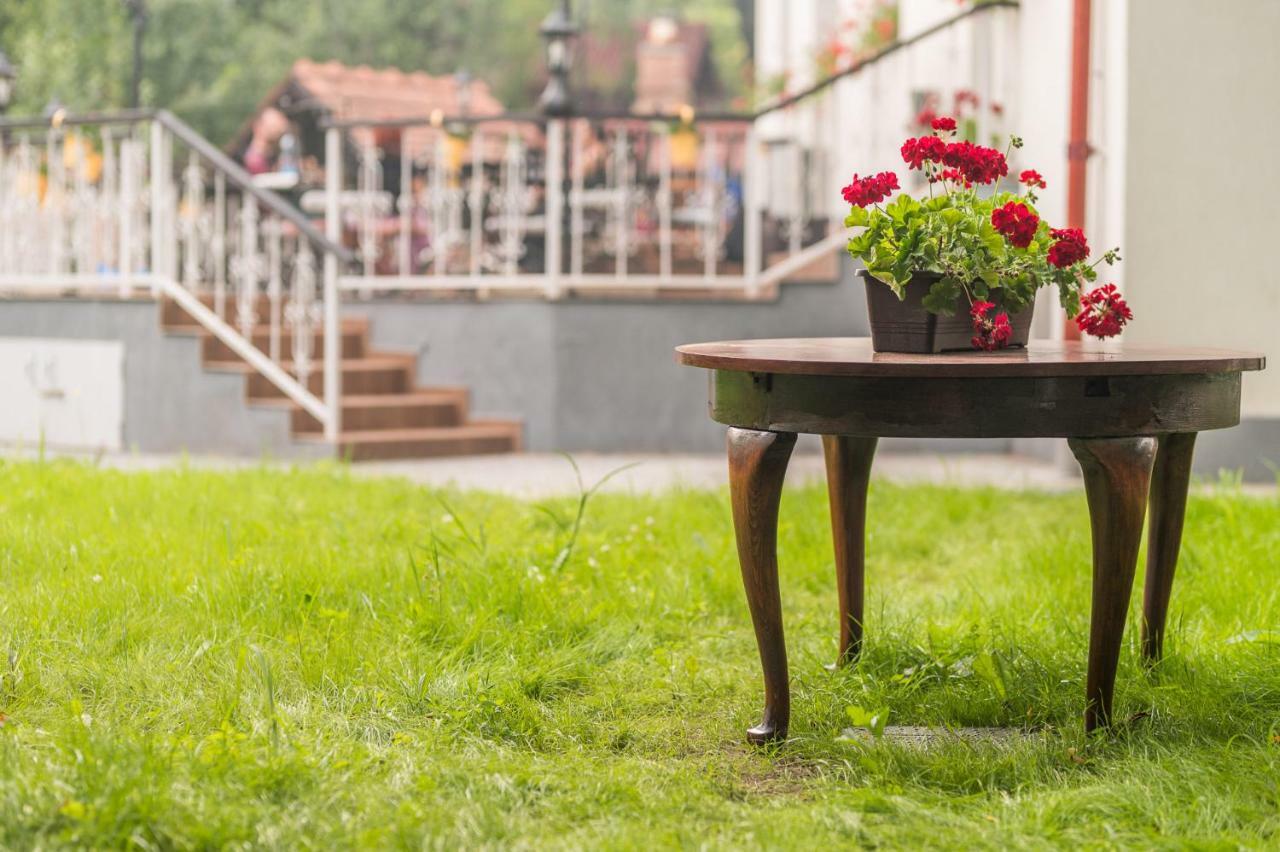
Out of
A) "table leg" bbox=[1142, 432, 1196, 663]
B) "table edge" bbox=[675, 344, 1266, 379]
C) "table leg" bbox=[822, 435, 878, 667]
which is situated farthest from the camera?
"table leg" bbox=[822, 435, 878, 667]

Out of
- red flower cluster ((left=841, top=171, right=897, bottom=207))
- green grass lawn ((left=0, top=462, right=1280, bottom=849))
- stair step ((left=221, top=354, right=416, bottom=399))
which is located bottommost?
green grass lawn ((left=0, top=462, right=1280, bottom=849))

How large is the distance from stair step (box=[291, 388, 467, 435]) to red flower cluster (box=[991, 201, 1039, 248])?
564 centimetres

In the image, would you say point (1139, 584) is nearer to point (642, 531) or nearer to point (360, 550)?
point (642, 531)

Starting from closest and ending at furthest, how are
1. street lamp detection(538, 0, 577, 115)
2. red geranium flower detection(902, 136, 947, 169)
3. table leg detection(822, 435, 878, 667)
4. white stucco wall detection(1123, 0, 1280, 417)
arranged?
1. red geranium flower detection(902, 136, 947, 169)
2. table leg detection(822, 435, 878, 667)
3. white stucco wall detection(1123, 0, 1280, 417)
4. street lamp detection(538, 0, 577, 115)

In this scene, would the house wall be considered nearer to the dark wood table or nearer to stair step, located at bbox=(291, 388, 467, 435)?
stair step, located at bbox=(291, 388, 467, 435)

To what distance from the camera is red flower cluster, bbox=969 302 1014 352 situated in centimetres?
307

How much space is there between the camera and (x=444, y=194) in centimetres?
929

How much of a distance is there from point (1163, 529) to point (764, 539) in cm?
99

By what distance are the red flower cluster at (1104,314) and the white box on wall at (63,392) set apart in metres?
6.65

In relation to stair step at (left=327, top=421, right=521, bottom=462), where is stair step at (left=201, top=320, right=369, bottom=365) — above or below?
above

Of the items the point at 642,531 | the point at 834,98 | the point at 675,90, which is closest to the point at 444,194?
the point at 834,98

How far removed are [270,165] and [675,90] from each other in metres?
15.6

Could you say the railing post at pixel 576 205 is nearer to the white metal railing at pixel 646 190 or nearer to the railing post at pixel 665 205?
the white metal railing at pixel 646 190

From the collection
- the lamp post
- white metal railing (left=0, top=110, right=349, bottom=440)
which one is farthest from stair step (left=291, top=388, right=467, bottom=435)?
the lamp post
